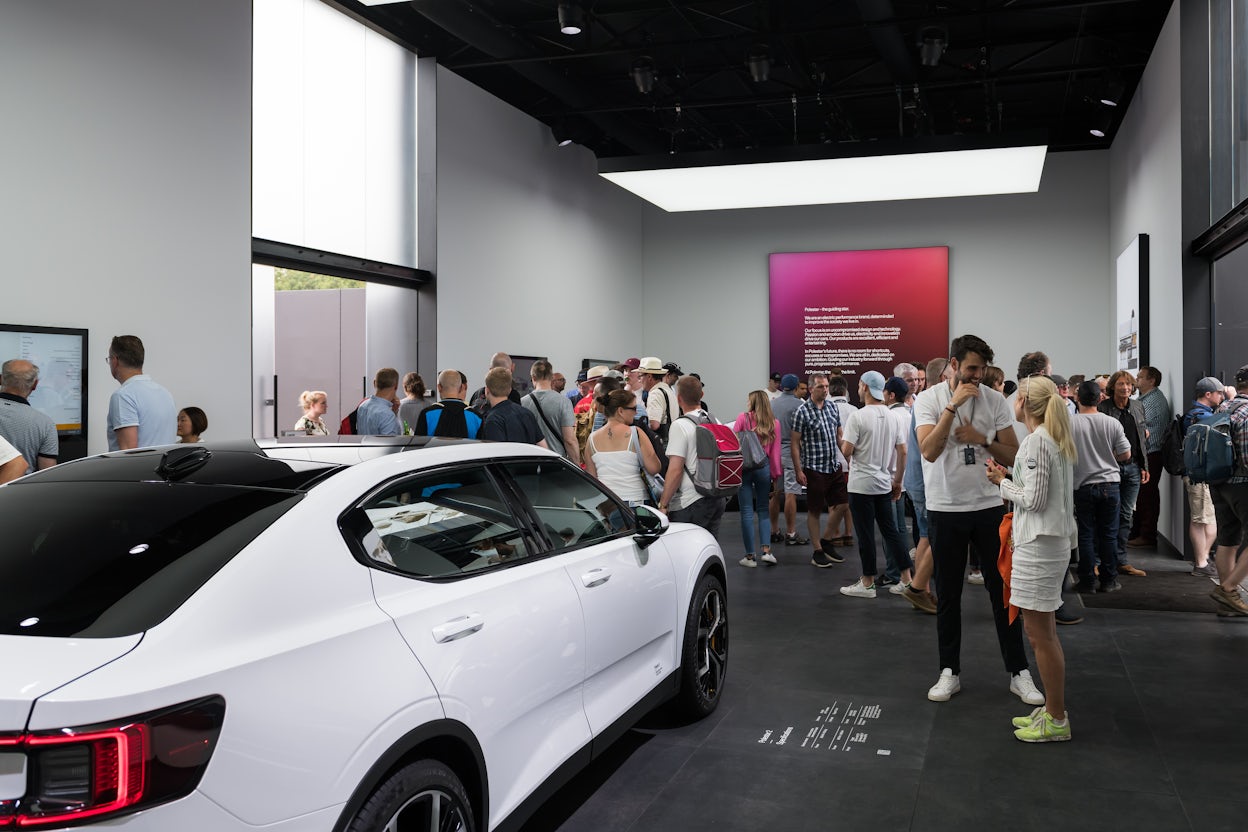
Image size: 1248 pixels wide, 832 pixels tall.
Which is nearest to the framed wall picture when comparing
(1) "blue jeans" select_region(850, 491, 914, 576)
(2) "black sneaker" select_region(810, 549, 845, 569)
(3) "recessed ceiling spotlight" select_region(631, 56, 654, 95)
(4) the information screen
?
(4) the information screen

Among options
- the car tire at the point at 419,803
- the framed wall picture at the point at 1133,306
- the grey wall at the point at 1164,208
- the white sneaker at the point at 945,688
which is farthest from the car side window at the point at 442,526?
the framed wall picture at the point at 1133,306

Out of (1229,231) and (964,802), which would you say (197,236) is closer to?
(964,802)

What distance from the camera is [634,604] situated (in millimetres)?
3572

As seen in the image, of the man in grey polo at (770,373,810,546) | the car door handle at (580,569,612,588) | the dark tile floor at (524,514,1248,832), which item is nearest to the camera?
the car door handle at (580,569,612,588)

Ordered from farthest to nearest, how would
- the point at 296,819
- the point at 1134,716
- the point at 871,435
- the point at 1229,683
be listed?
the point at 871,435, the point at 1229,683, the point at 1134,716, the point at 296,819

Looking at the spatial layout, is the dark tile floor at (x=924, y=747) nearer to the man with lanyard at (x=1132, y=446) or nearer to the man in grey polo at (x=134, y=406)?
the man with lanyard at (x=1132, y=446)

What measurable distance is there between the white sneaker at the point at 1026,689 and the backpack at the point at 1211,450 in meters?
2.48

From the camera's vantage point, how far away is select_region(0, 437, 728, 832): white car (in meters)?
1.69

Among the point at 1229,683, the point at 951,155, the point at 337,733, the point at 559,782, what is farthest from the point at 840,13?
the point at 337,733

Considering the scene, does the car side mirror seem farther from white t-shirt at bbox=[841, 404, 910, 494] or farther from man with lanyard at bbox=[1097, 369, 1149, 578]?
man with lanyard at bbox=[1097, 369, 1149, 578]

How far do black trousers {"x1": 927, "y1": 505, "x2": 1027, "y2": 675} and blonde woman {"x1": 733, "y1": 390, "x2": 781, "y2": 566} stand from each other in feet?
11.8

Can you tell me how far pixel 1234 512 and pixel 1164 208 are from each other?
15.9ft

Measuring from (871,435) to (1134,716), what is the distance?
9.43 feet

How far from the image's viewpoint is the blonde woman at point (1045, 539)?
4.04 meters
